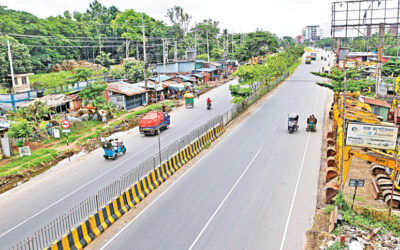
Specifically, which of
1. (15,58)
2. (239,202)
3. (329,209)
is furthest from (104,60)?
(329,209)

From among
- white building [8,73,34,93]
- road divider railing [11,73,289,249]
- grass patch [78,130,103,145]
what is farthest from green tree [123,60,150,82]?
road divider railing [11,73,289,249]

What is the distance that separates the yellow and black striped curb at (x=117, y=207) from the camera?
11.2 meters

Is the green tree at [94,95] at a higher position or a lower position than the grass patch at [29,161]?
higher

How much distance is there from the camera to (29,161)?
21.5 meters

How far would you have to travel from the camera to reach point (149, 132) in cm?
2678

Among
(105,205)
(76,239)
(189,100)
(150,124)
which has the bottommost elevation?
(76,239)

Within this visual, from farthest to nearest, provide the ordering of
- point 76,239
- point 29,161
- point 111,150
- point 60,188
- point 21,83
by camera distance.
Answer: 1. point 21,83
2. point 29,161
3. point 111,150
4. point 60,188
5. point 76,239

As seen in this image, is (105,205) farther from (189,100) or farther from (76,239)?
(189,100)

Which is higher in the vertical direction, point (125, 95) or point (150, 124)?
point (125, 95)

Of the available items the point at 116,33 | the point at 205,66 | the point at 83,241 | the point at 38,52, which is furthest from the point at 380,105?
the point at 116,33

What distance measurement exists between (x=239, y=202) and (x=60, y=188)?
31.8 feet

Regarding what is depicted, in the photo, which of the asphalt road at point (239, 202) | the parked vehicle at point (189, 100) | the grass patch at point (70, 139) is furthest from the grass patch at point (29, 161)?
the parked vehicle at point (189, 100)

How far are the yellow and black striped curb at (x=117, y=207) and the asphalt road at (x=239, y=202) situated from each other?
736 mm

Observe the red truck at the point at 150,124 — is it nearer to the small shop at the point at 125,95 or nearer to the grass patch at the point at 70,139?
the grass patch at the point at 70,139
